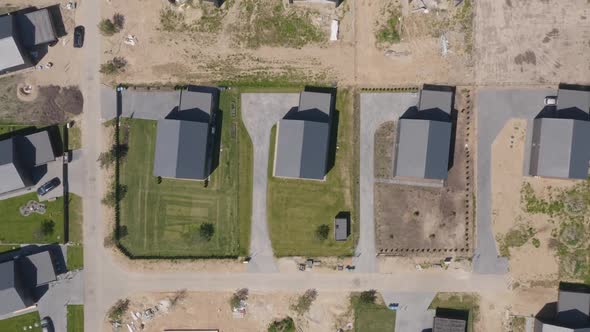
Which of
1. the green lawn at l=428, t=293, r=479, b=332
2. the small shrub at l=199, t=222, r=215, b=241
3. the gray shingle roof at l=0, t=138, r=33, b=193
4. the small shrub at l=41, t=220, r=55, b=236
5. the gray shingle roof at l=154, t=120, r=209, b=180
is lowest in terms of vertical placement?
the green lawn at l=428, t=293, r=479, b=332

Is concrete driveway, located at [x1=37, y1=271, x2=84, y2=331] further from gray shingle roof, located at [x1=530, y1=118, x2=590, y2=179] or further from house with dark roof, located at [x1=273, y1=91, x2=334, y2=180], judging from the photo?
gray shingle roof, located at [x1=530, y1=118, x2=590, y2=179]

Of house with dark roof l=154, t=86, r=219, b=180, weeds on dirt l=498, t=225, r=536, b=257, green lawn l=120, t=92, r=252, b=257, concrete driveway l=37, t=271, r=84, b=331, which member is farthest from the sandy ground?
weeds on dirt l=498, t=225, r=536, b=257

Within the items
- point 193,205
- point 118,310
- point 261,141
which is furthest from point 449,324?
point 118,310

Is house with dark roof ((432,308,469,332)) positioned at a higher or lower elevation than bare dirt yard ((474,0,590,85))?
lower

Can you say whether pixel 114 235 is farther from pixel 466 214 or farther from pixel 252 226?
pixel 466 214

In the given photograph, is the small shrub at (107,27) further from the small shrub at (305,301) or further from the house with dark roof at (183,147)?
the small shrub at (305,301)

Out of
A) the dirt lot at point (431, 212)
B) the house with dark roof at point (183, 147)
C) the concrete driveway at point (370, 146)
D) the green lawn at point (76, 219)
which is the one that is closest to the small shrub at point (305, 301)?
the concrete driveway at point (370, 146)

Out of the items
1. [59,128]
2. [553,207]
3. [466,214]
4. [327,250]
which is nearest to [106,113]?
[59,128]
